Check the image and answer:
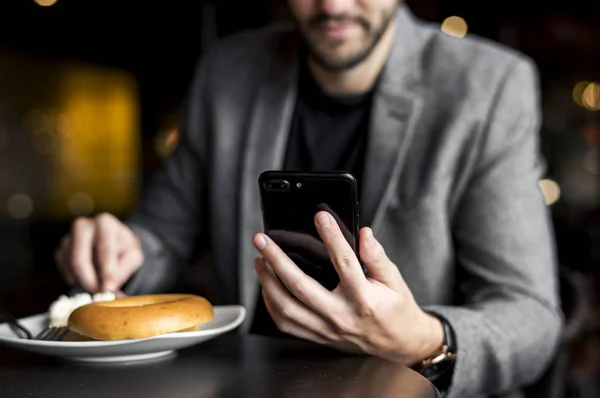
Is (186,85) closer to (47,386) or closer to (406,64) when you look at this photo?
(406,64)

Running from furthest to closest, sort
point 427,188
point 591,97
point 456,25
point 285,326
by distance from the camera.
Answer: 1. point 591,97
2. point 456,25
3. point 427,188
4. point 285,326

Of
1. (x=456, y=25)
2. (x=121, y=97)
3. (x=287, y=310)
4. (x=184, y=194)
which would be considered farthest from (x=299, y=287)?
(x=121, y=97)

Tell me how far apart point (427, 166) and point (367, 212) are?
5.7 inches

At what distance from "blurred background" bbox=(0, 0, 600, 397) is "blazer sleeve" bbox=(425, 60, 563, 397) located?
413cm

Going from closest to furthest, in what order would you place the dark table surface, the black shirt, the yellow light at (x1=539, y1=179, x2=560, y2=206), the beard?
the dark table surface < the beard < the black shirt < the yellow light at (x1=539, y1=179, x2=560, y2=206)

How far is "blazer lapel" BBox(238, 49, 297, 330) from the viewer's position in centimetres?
164

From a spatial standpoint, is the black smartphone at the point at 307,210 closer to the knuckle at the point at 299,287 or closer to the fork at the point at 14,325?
the knuckle at the point at 299,287

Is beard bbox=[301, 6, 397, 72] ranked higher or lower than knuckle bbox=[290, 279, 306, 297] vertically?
higher

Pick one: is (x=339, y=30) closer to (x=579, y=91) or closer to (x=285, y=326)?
(x=285, y=326)

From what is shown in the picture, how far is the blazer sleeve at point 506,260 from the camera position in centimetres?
124

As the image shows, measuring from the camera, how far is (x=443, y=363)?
116 centimetres

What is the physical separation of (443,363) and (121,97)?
786 centimetres

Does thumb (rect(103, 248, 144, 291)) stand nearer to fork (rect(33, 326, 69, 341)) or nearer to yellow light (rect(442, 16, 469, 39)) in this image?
fork (rect(33, 326, 69, 341))

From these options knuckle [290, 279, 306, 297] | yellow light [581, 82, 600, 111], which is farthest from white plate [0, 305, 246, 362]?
yellow light [581, 82, 600, 111]
